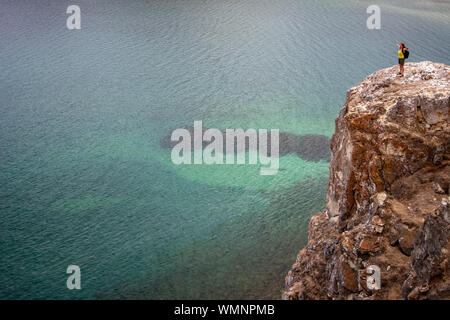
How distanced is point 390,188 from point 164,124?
2871cm

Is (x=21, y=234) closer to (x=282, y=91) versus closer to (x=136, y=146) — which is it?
(x=136, y=146)

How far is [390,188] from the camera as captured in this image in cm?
1484

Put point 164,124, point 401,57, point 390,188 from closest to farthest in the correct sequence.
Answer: point 390,188 < point 401,57 < point 164,124

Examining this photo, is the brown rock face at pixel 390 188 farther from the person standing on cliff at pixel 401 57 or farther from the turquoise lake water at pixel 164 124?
the turquoise lake water at pixel 164 124

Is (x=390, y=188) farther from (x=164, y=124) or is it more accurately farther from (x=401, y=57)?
(x=164, y=124)

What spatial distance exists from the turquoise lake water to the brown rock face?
33.0 ft

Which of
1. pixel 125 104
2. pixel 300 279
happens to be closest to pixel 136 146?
pixel 125 104

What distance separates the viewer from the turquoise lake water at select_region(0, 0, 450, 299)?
26.4 meters

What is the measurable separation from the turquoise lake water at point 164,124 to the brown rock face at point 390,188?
396 inches

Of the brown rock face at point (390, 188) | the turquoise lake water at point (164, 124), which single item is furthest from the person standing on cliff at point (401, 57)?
the turquoise lake water at point (164, 124)

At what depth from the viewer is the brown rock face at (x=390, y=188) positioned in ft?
44.0

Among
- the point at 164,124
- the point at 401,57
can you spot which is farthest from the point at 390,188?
the point at 164,124

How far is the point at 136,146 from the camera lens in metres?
38.3

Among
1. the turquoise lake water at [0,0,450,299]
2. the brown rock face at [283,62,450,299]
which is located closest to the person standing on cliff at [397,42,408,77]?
the brown rock face at [283,62,450,299]
